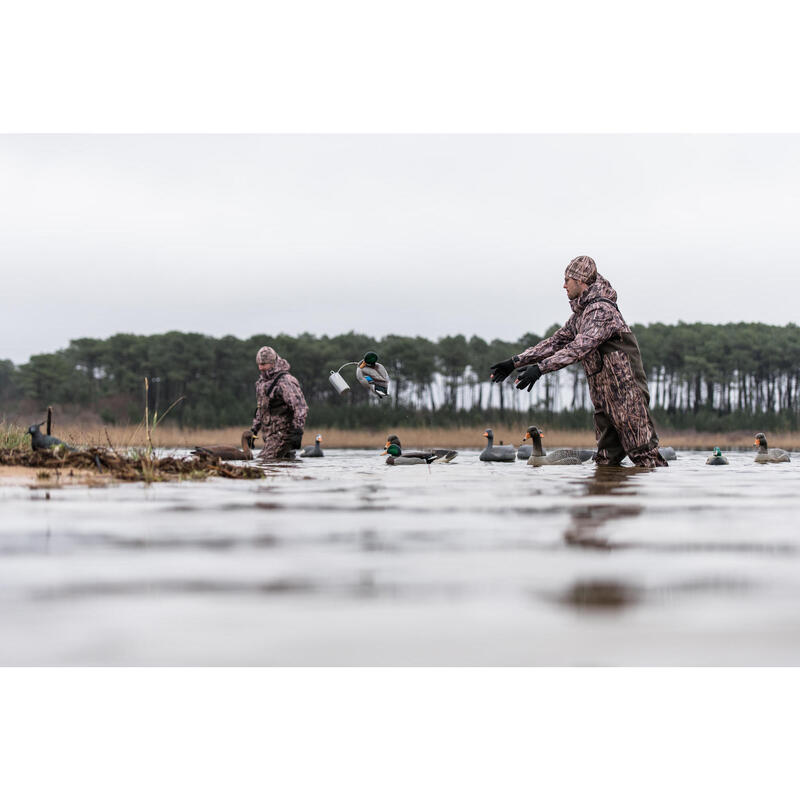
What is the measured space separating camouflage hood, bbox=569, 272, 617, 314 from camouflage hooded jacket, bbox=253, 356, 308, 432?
3.91 meters

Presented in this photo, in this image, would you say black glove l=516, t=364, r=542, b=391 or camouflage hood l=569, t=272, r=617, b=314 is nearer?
black glove l=516, t=364, r=542, b=391

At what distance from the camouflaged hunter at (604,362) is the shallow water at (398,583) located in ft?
9.70

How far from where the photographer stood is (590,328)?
26.7 feet

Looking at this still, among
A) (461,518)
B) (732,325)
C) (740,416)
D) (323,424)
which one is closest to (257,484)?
(461,518)

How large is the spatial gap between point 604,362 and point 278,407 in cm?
452

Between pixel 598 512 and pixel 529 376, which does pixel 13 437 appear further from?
pixel 598 512

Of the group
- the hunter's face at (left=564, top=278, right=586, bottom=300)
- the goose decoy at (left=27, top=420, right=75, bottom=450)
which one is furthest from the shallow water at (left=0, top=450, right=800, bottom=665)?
the hunter's face at (left=564, top=278, right=586, bottom=300)

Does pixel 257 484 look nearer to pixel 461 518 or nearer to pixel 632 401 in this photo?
pixel 461 518

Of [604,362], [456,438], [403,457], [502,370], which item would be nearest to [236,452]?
[403,457]

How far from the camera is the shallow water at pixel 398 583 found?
227 centimetres

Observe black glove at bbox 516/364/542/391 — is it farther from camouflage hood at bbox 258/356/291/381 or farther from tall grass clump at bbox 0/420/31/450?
tall grass clump at bbox 0/420/31/450

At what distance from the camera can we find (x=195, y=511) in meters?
4.87

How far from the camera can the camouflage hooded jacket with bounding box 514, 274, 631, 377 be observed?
801 centimetres

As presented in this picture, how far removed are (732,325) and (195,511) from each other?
6090 cm
